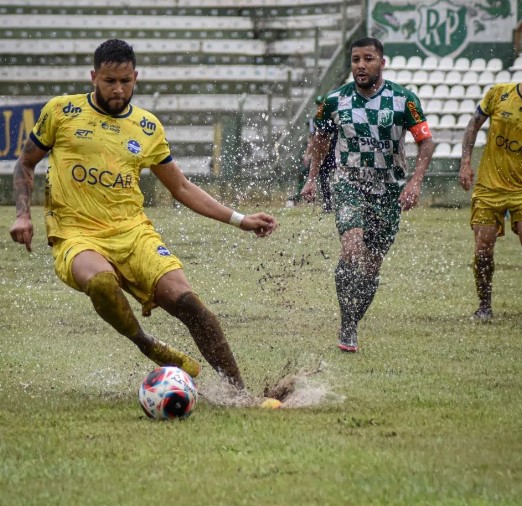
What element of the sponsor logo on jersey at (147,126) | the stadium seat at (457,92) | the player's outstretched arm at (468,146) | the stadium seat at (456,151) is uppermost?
the sponsor logo on jersey at (147,126)

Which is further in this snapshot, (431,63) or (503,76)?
(431,63)

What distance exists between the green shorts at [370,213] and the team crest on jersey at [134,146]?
2253 millimetres

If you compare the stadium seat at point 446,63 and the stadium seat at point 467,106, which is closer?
the stadium seat at point 467,106

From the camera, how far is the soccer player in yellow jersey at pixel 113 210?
5.54 metres

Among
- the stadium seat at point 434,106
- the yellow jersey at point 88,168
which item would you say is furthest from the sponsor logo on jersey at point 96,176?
the stadium seat at point 434,106

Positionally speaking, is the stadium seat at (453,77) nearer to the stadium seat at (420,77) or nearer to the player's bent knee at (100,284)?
the stadium seat at (420,77)

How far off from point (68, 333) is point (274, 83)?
18047mm

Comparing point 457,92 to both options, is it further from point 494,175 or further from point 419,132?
point 419,132

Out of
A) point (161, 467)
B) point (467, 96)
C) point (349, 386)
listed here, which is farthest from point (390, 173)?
point (467, 96)

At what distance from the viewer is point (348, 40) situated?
25.1 meters

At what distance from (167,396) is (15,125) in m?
18.2

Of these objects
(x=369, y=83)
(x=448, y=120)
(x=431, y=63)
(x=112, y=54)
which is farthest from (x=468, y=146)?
(x=431, y=63)

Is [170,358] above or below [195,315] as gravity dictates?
below

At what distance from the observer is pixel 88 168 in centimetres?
567
